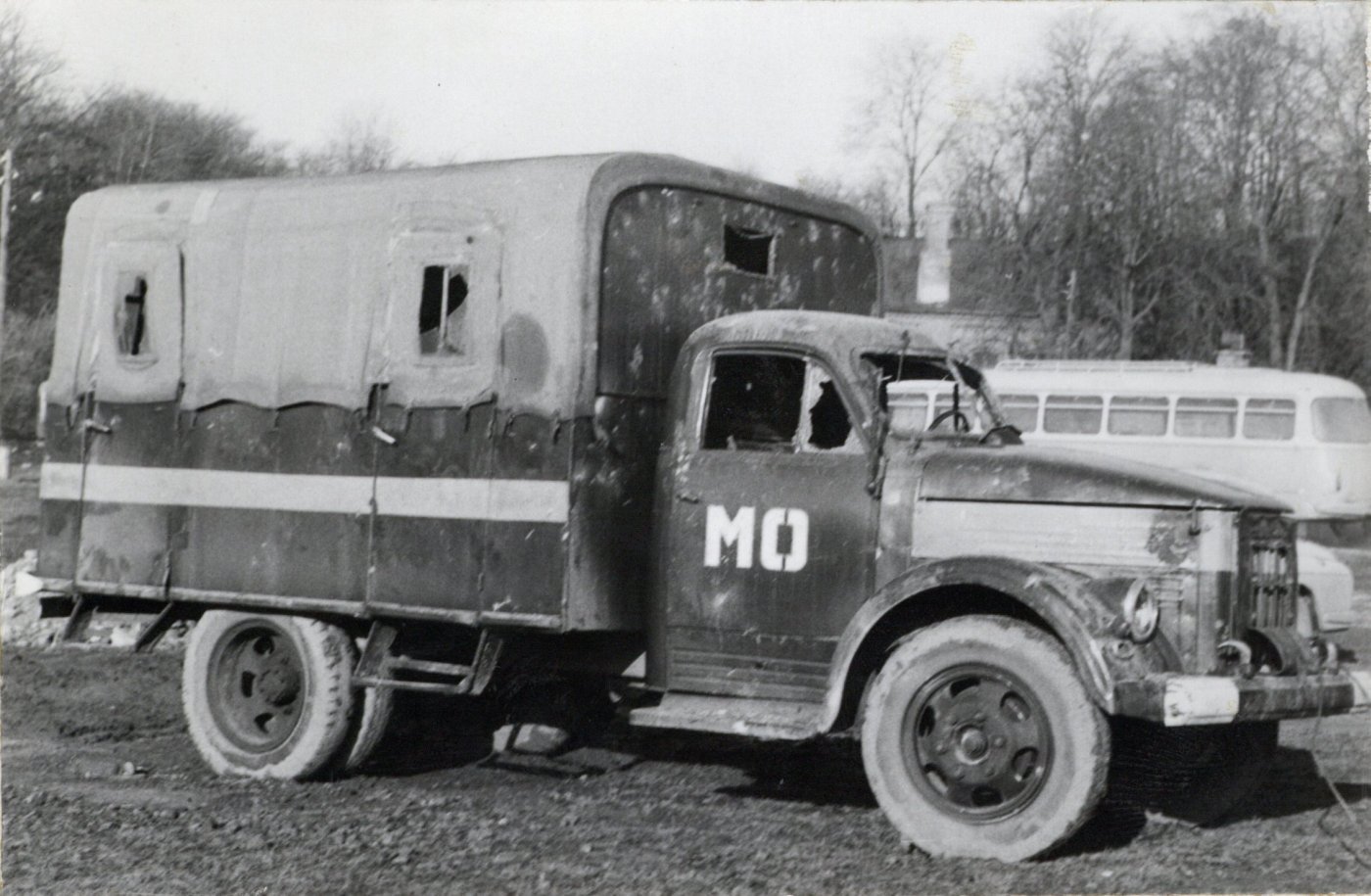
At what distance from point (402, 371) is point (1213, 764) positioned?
447cm

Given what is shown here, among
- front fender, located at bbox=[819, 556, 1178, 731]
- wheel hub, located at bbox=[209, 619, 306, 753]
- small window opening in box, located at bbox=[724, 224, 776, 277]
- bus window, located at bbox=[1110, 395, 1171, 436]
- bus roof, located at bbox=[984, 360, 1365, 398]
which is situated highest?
bus roof, located at bbox=[984, 360, 1365, 398]

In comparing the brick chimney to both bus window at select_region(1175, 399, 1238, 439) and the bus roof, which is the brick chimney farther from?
bus window at select_region(1175, 399, 1238, 439)

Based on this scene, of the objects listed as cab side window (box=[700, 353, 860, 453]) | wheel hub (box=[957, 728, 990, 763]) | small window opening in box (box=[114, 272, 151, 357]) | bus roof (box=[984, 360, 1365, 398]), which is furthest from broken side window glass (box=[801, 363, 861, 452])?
bus roof (box=[984, 360, 1365, 398])

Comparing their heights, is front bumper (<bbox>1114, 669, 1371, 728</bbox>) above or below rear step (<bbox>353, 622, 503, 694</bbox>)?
above

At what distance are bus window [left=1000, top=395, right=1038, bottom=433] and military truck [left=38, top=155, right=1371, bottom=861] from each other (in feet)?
52.6

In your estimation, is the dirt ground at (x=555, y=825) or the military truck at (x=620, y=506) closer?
the dirt ground at (x=555, y=825)

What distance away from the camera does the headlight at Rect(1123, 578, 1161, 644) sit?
643 centimetres

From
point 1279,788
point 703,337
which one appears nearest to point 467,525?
point 703,337

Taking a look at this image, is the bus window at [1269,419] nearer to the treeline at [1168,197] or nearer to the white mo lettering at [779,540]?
the treeline at [1168,197]

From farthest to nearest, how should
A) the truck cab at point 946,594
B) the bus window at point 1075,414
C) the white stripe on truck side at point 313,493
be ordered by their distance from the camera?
the bus window at point 1075,414
the white stripe on truck side at point 313,493
the truck cab at point 946,594

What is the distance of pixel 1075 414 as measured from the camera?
24.4m

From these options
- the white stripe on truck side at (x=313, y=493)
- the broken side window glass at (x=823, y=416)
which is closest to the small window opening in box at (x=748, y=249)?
the broken side window glass at (x=823, y=416)

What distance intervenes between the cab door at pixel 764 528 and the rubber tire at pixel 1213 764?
1829 millimetres

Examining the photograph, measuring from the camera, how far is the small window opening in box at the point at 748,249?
8.53 meters
